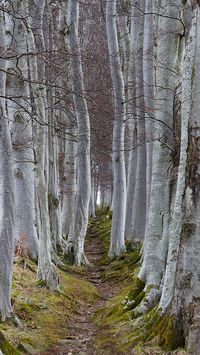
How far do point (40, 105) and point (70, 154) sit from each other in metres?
5.16

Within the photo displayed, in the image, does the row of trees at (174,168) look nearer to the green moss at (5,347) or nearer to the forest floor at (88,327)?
the forest floor at (88,327)

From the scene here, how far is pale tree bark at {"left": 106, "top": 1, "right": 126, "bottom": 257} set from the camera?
43.8ft

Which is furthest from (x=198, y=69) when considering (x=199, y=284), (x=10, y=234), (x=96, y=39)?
(x=96, y=39)

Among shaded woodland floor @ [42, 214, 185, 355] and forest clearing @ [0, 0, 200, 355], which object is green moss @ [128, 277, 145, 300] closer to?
forest clearing @ [0, 0, 200, 355]

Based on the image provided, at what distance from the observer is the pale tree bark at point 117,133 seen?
43.8 feet

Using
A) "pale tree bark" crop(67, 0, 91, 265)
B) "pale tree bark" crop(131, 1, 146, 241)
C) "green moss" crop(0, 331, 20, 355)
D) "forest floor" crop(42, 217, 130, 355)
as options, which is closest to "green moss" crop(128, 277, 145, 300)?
"forest floor" crop(42, 217, 130, 355)

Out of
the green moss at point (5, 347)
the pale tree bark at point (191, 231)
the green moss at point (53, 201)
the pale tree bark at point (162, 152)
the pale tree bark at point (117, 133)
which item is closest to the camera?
the pale tree bark at point (191, 231)

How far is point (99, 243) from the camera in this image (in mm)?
20312

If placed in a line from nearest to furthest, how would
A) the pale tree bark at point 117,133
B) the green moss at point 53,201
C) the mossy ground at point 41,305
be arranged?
1. the mossy ground at point 41,305
2. the pale tree bark at point 117,133
3. the green moss at point 53,201

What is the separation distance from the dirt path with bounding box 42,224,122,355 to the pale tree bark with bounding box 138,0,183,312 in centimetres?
95

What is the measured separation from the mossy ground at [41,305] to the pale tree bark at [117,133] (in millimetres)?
3241

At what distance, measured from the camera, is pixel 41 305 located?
26.6 ft

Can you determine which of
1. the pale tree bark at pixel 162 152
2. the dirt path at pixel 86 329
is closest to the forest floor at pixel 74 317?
the dirt path at pixel 86 329

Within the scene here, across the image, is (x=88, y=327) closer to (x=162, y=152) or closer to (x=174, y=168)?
(x=174, y=168)
